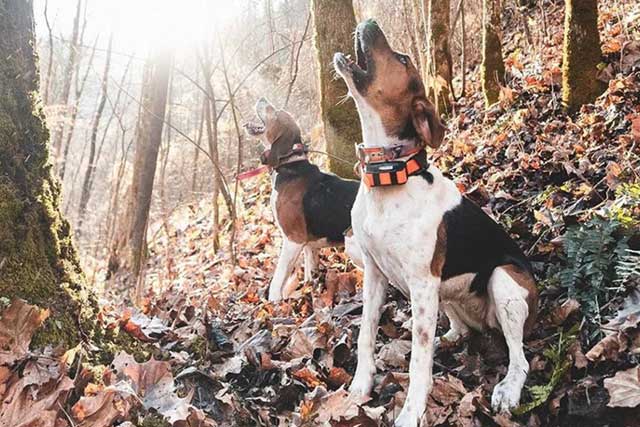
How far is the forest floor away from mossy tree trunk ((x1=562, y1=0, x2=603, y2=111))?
0.14 m

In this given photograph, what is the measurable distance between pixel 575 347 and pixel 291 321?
207 cm

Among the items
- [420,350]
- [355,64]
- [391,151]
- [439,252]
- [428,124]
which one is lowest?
[420,350]

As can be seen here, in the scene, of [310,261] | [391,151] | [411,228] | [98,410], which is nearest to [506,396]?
[411,228]

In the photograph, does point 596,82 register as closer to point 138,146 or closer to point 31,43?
point 31,43

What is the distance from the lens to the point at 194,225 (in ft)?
48.2

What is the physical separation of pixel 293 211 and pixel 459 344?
8.42 ft

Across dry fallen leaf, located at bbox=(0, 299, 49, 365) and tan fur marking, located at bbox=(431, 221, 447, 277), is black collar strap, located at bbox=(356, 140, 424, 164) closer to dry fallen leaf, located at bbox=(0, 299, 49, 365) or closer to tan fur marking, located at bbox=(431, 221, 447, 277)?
tan fur marking, located at bbox=(431, 221, 447, 277)

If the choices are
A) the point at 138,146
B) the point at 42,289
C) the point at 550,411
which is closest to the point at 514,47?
the point at 138,146

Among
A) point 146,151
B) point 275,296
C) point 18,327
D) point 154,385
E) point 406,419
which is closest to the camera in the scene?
point 18,327

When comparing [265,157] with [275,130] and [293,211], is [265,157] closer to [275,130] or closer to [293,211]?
[275,130]

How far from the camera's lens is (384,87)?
3318 mm

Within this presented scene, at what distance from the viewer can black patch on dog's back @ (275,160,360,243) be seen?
589cm

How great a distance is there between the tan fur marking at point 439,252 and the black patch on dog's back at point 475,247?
1.3 inches

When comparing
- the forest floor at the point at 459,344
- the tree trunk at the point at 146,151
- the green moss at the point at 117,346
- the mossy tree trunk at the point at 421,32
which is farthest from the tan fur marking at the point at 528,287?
the tree trunk at the point at 146,151
